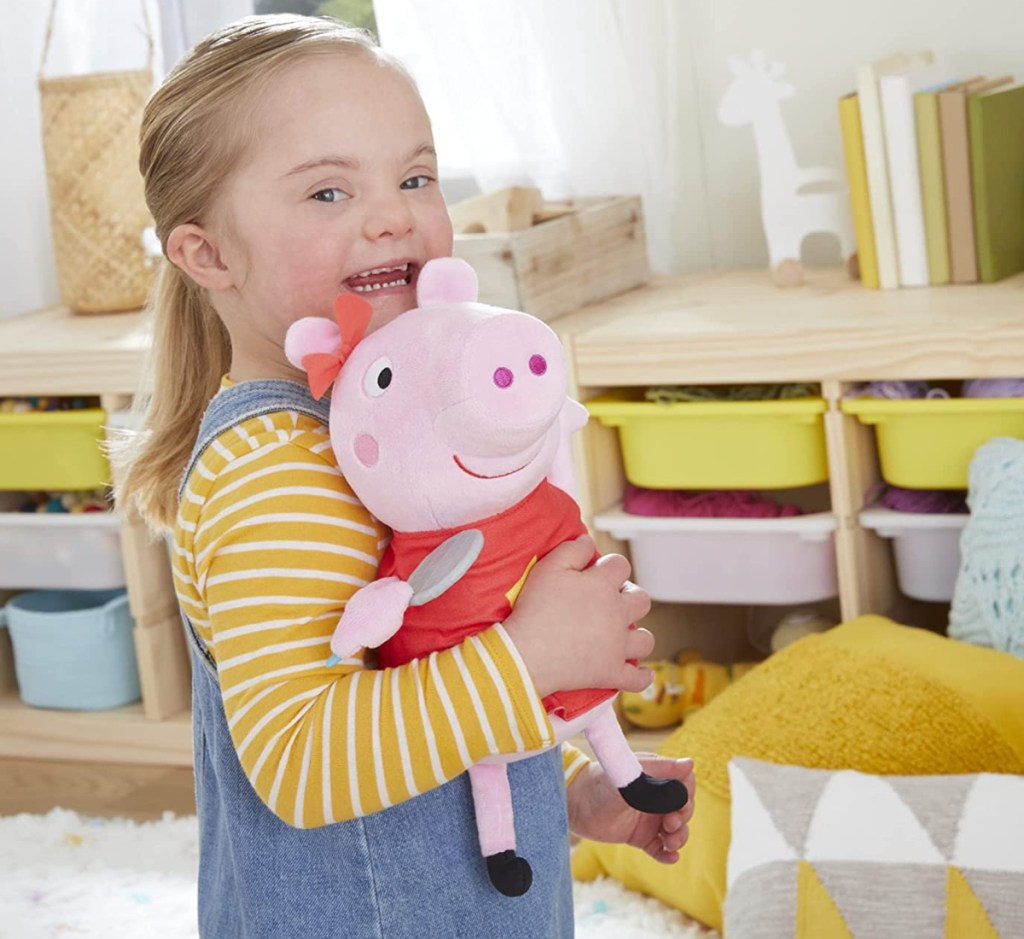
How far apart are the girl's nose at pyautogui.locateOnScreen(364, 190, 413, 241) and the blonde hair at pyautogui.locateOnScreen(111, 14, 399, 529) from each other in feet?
0.25

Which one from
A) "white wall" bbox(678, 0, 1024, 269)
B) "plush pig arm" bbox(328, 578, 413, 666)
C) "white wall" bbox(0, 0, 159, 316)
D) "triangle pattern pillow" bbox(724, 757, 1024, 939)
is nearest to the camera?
"plush pig arm" bbox(328, 578, 413, 666)

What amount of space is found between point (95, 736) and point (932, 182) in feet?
4.50

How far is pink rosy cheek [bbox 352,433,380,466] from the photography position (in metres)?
0.76

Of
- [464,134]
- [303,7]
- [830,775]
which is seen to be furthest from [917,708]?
[303,7]

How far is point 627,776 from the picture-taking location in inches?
33.2

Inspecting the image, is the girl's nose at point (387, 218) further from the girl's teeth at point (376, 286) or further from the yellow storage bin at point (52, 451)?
the yellow storage bin at point (52, 451)

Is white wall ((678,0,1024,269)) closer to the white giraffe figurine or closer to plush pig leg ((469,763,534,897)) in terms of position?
the white giraffe figurine

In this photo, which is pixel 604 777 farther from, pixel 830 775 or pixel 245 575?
pixel 830 775

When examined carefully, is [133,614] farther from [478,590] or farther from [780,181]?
[478,590]

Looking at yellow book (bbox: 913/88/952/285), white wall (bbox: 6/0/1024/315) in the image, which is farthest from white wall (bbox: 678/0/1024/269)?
yellow book (bbox: 913/88/952/285)

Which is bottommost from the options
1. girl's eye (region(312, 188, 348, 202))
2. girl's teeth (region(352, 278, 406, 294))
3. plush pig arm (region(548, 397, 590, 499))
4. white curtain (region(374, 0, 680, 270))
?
plush pig arm (region(548, 397, 590, 499))

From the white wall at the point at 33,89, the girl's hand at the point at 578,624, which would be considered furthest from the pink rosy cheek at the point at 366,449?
the white wall at the point at 33,89

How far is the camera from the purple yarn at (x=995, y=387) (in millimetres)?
1689

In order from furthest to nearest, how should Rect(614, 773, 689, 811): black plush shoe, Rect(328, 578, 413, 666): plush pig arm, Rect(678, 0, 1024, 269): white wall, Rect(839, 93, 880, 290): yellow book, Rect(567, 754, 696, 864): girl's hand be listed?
Rect(678, 0, 1024, 269): white wall, Rect(839, 93, 880, 290): yellow book, Rect(567, 754, 696, 864): girl's hand, Rect(614, 773, 689, 811): black plush shoe, Rect(328, 578, 413, 666): plush pig arm
